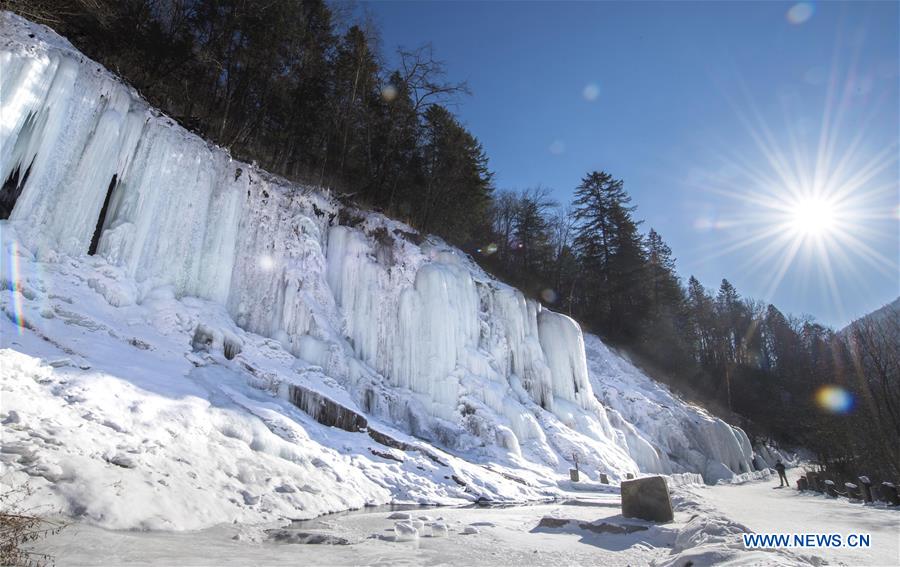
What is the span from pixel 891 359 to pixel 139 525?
23.0 meters

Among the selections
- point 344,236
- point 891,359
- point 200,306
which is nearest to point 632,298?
point 891,359

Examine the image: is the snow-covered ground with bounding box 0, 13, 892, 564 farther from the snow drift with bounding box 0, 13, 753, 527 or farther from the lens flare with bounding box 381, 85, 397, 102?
the lens flare with bounding box 381, 85, 397, 102

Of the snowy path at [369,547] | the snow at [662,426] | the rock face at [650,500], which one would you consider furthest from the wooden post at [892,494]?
the snow at [662,426]

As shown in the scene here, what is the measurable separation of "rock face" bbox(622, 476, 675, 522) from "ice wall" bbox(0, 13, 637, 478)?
7.63 m

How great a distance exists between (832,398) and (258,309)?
4087cm

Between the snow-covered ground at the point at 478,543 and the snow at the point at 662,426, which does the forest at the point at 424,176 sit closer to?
the snow at the point at 662,426

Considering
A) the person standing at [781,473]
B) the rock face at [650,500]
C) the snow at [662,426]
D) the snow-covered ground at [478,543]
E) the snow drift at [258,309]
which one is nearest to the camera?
the snow-covered ground at [478,543]

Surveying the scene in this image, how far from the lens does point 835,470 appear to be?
16234 millimetres

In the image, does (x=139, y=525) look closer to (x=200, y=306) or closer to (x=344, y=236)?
(x=200, y=306)

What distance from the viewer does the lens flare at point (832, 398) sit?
25703mm

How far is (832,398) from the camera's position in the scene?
33531 mm

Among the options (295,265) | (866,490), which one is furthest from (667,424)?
(295,265)

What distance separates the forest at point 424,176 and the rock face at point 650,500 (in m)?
9.87

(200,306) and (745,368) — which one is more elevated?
(745,368)
